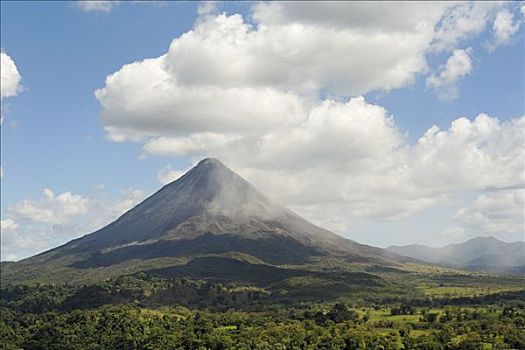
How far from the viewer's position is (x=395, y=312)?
472 ft

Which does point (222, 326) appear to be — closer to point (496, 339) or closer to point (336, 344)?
point (336, 344)

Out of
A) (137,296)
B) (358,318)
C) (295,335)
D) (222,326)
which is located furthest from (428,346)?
(137,296)

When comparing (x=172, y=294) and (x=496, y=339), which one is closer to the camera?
(x=496, y=339)

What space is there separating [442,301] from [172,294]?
85.3m

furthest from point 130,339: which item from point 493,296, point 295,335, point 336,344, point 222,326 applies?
point 493,296

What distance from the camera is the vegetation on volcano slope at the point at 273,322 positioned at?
108 m

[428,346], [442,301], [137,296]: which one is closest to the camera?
[428,346]

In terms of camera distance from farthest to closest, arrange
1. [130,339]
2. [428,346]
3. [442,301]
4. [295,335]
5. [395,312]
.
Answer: [442,301] → [395,312] → [130,339] → [295,335] → [428,346]

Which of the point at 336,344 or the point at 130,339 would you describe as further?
the point at 130,339

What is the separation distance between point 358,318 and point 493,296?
183 feet

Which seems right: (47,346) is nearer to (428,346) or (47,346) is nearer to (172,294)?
(172,294)

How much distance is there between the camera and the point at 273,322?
13338 centimetres

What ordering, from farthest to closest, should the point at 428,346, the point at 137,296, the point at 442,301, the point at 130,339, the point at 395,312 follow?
the point at 137,296 → the point at 442,301 → the point at 395,312 → the point at 130,339 → the point at 428,346

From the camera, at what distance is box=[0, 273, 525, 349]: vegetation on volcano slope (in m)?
108
